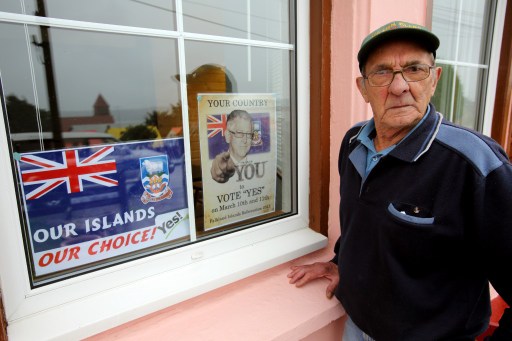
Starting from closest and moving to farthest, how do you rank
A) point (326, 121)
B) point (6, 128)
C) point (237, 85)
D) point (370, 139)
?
point (6, 128), point (370, 139), point (237, 85), point (326, 121)

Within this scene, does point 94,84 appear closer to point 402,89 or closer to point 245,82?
point 245,82

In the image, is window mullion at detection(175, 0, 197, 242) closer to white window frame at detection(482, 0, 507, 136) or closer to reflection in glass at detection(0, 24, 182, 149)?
reflection in glass at detection(0, 24, 182, 149)

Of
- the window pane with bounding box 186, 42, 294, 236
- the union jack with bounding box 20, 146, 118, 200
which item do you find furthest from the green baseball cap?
the union jack with bounding box 20, 146, 118, 200

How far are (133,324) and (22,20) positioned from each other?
3.35 ft

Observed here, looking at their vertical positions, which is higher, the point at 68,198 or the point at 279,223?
the point at 68,198

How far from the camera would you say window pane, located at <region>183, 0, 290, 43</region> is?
1188 mm

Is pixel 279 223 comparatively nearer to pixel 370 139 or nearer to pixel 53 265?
pixel 370 139

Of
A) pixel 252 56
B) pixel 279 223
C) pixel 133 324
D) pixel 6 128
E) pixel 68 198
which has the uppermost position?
pixel 252 56

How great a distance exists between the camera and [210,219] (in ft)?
4.35

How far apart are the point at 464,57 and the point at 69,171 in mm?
2519

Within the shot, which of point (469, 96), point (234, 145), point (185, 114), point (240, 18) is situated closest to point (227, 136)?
point (234, 145)

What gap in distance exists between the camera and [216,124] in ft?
4.22

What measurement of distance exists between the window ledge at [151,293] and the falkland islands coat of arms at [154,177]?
0.99ft

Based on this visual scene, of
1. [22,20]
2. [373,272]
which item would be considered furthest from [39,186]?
[373,272]
